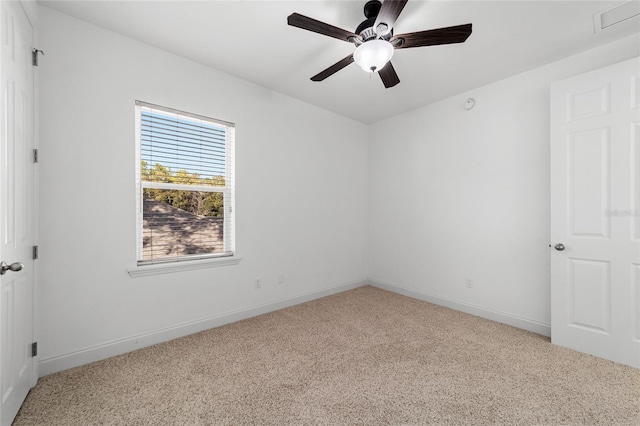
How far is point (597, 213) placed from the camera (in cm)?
238

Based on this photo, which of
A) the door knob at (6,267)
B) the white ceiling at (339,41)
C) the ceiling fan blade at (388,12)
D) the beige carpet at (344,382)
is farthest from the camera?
the white ceiling at (339,41)

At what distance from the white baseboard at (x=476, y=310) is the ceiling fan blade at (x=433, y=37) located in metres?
2.80

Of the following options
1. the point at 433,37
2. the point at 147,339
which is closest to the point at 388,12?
the point at 433,37

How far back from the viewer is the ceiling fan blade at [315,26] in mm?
1670

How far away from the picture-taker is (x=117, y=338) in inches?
92.6

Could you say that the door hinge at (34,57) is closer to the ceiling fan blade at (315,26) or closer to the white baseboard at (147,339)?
the ceiling fan blade at (315,26)

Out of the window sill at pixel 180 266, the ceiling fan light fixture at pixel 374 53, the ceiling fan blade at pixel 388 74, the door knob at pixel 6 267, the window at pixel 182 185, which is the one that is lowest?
the window sill at pixel 180 266

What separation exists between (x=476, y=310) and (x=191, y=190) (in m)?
3.51

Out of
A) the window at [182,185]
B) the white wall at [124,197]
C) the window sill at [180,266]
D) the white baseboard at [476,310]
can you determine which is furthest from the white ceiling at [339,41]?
the white baseboard at [476,310]

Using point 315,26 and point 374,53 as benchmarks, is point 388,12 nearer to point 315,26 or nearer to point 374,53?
point 374,53

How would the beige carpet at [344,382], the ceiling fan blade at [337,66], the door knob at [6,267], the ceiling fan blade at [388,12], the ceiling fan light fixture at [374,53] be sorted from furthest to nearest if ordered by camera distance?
the ceiling fan blade at [337,66]
the ceiling fan light fixture at [374,53]
the beige carpet at [344,382]
the ceiling fan blade at [388,12]
the door knob at [6,267]

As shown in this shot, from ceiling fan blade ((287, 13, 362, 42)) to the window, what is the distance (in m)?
1.61

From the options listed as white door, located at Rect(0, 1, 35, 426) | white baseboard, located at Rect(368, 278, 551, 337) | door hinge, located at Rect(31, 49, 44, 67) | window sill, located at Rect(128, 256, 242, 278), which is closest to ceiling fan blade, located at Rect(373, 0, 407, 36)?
white door, located at Rect(0, 1, 35, 426)

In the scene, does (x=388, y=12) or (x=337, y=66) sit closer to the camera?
(x=388, y=12)
